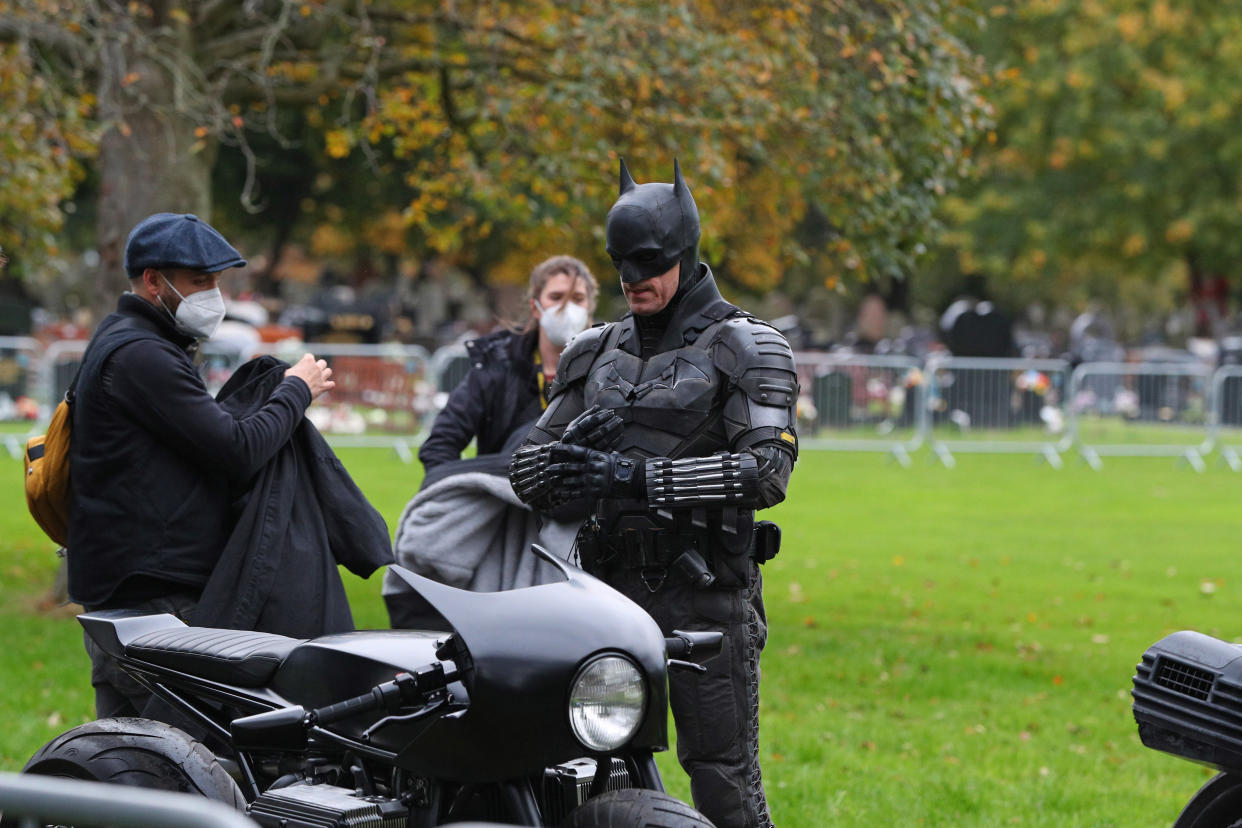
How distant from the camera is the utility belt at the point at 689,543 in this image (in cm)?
441

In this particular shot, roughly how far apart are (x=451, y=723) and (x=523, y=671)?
0.18 metres

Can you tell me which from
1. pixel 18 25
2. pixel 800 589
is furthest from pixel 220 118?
pixel 800 589

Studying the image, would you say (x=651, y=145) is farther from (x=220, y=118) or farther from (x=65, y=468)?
(x=65, y=468)

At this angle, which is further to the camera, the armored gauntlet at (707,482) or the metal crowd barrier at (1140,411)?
the metal crowd barrier at (1140,411)

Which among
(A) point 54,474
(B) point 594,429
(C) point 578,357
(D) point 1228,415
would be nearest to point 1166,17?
(D) point 1228,415

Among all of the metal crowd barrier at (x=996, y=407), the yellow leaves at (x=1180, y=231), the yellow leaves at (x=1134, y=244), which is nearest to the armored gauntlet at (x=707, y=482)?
the metal crowd barrier at (x=996, y=407)

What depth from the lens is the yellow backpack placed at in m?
4.78

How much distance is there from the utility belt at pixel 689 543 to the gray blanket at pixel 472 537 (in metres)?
1.45

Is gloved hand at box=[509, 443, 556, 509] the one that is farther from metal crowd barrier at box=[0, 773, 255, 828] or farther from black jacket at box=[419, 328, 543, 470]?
metal crowd barrier at box=[0, 773, 255, 828]

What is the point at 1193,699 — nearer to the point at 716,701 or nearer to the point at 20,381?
the point at 716,701

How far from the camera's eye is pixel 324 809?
332 centimetres

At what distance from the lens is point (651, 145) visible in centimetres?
1027

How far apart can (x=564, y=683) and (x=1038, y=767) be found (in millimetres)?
4339

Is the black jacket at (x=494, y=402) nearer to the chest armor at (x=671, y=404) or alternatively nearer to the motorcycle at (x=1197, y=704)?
the chest armor at (x=671, y=404)
